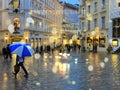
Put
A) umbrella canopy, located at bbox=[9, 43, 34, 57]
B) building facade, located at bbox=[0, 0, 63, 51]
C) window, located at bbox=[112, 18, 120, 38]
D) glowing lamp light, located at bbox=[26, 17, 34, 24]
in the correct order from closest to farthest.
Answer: umbrella canopy, located at bbox=[9, 43, 34, 57] < window, located at bbox=[112, 18, 120, 38] < building facade, located at bbox=[0, 0, 63, 51] < glowing lamp light, located at bbox=[26, 17, 34, 24]

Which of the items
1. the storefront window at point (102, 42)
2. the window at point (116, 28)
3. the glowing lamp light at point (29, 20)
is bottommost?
the storefront window at point (102, 42)

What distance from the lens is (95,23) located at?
62281 millimetres

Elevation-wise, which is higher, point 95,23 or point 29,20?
point 29,20

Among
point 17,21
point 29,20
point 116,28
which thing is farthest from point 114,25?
point 17,21

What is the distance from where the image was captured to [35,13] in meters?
67.6

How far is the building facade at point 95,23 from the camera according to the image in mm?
57697

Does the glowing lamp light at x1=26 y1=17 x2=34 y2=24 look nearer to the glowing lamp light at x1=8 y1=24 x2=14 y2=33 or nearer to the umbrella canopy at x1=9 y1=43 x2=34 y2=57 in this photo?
the glowing lamp light at x1=8 y1=24 x2=14 y2=33

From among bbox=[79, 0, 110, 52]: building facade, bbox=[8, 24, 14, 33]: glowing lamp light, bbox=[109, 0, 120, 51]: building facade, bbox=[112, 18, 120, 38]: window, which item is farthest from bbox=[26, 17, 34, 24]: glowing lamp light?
bbox=[112, 18, 120, 38]: window

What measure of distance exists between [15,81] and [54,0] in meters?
79.0

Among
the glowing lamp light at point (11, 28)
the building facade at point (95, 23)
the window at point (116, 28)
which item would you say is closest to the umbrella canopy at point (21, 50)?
the window at point (116, 28)

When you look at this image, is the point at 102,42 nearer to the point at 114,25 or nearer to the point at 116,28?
the point at 114,25

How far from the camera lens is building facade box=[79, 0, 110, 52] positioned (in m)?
57.7

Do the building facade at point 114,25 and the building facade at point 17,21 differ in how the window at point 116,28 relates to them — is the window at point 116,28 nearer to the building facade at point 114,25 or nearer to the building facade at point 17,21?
the building facade at point 114,25

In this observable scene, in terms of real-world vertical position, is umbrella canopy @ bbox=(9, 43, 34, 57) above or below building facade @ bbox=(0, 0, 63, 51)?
below
